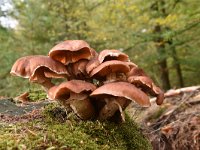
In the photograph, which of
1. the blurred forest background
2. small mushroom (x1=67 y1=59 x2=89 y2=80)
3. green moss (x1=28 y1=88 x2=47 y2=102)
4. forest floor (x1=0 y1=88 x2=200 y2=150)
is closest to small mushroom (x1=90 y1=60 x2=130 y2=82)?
small mushroom (x1=67 y1=59 x2=89 y2=80)

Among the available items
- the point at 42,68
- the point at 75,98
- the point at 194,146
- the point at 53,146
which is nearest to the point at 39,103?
the point at 42,68

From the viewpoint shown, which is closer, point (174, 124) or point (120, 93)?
point (120, 93)

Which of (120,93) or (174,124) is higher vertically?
(120,93)

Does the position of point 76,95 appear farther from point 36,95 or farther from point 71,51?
point 36,95

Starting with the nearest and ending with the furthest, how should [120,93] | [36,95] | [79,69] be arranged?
1. [120,93]
2. [79,69]
3. [36,95]

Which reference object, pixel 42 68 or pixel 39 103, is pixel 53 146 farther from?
pixel 39 103

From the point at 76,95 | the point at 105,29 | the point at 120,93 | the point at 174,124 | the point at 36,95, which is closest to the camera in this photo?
the point at 120,93

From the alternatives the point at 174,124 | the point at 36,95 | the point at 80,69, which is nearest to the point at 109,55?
the point at 80,69

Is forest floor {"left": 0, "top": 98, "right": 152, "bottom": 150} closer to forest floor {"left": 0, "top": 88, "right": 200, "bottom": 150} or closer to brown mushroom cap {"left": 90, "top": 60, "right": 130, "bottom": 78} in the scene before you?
forest floor {"left": 0, "top": 88, "right": 200, "bottom": 150}
